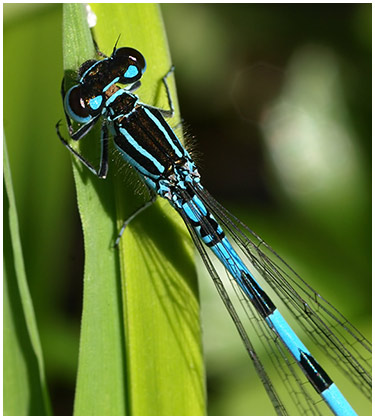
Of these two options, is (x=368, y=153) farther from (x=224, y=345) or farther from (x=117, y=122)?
(x=117, y=122)

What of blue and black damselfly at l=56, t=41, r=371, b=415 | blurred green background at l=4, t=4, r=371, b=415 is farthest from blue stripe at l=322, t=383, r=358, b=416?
blurred green background at l=4, t=4, r=371, b=415

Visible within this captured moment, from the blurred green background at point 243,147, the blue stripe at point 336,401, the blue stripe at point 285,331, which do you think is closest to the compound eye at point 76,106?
the blurred green background at point 243,147

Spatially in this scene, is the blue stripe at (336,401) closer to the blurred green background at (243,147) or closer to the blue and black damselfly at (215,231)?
the blue and black damselfly at (215,231)

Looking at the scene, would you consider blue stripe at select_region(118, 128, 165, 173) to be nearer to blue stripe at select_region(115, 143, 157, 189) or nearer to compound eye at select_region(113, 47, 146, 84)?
blue stripe at select_region(115, 143, 157, 189)

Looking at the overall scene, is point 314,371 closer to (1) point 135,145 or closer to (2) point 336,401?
(2) point 336,401

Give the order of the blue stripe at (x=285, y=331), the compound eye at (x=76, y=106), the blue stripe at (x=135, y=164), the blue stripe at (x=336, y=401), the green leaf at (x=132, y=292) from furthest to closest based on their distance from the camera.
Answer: the blue stripe at (x=285, y=331)
the blue stripe at (x=336, y=401)
the blue stripe at (x=135, y=164)
the compound eye at (x=76, y=106)
the green leaf at (x=132, y=292)

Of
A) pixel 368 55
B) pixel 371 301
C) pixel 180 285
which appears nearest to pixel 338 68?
pixel 368 55

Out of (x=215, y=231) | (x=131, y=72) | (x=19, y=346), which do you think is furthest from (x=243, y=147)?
(x=19, y=346)
